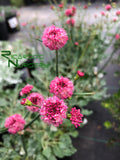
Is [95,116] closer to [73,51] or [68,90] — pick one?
[73,51]

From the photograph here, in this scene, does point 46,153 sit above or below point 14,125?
below

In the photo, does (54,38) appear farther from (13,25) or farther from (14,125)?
(13,25)

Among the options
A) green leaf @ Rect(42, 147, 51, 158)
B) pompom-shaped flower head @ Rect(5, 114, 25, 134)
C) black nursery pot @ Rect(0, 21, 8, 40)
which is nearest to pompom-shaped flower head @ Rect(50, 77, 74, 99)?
pompom-shaped flower head @ Rect(5, 114, 25, 134)

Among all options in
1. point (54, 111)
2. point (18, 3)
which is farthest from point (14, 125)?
point (18, 3)

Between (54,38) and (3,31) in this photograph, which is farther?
(3,31)

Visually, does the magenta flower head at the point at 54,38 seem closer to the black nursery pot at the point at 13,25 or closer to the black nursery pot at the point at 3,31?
the black nursery pot at the point at 13,25

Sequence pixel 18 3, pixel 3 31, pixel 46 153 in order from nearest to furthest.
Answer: pixel 46 153 → pixel 3 31 → pixel 18 3

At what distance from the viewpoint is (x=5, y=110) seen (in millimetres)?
735

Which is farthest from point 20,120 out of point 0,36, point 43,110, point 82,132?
point 0,36

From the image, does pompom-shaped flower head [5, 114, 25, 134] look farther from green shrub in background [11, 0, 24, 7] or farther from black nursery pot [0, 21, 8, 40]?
green shrub in background [11, 0, 24, 7]

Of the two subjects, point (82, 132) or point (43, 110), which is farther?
point (82, 132)

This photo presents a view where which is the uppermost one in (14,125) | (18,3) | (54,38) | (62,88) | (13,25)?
(18,3)

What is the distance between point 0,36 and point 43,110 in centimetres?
172

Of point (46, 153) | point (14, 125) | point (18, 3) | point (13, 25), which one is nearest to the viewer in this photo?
point (14, 125)
